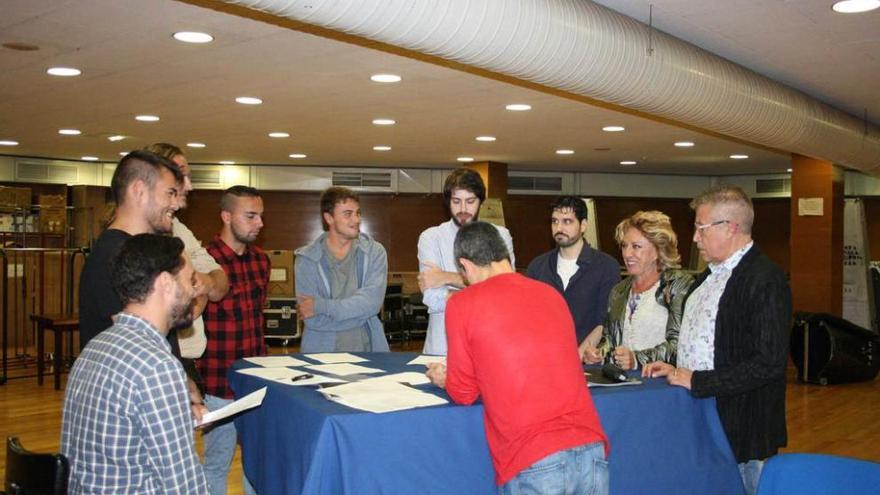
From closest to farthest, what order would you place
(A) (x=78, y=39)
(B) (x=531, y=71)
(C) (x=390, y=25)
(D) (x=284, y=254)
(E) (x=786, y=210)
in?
(C) (x=390, y=25), (B) (x=531, y=71), (A) (x=78, y=39), (D) (x=284, y=254), (E) (x=786, y=210)

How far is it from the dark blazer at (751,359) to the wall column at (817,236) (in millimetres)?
7804

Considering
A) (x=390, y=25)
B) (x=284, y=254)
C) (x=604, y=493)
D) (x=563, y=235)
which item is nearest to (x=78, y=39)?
(x=390, y=25)

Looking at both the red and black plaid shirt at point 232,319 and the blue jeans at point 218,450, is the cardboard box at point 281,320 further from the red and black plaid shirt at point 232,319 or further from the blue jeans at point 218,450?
the blue jeans at point 218,450

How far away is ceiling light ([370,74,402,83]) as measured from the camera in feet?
20.2

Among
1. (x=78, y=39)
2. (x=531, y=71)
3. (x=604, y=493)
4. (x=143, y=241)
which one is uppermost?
(x=78, y=39)

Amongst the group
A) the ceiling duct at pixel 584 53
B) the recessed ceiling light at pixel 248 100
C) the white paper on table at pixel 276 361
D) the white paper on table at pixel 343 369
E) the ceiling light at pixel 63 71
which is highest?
the ceiling light at pixel 63 71

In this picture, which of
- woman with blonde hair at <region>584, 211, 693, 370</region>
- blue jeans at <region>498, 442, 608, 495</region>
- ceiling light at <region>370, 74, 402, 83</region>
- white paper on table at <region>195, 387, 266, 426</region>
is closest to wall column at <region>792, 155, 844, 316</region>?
ceiling light at <region>370, 74, 402, 83</region>

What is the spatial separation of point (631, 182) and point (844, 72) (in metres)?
8.51

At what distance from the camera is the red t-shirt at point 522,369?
7.35 ft

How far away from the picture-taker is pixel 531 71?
4.34m

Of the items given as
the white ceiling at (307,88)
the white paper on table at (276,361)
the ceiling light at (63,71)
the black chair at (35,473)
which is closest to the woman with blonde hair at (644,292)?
the white paper on table at (276,361)

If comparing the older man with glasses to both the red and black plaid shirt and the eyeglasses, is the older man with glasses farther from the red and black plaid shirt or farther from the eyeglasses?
the red and black plaid shirt

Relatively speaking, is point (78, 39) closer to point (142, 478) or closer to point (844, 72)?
point (142, 478)

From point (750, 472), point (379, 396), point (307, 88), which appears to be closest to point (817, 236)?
point (307, 88)
